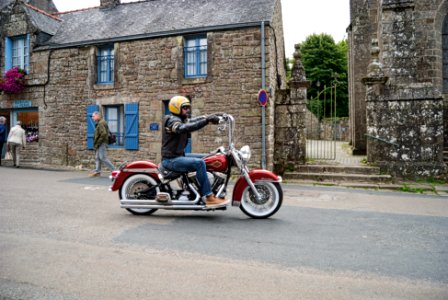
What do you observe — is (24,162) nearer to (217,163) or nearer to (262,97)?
(262,97)

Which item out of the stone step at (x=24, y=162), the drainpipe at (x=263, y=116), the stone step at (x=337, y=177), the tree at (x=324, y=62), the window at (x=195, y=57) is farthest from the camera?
the tree at (x=324, y=62)

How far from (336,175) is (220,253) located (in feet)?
24.4

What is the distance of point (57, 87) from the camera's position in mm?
14602

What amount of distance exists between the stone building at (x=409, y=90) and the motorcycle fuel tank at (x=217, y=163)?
7112 mm

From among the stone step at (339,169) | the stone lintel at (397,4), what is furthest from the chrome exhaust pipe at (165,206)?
the stone lintel at (397,4)

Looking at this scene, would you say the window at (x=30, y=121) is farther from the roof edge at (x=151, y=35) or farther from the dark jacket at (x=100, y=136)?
the dark jacket at (x=100, y=136)

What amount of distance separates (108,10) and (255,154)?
31.6 ft

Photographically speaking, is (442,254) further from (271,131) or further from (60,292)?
(271,131)

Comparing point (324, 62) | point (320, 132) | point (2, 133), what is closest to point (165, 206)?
point (2, 133)

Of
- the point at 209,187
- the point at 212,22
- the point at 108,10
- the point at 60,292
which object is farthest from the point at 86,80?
the point at 60,292

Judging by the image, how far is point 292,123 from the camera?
12.1 m

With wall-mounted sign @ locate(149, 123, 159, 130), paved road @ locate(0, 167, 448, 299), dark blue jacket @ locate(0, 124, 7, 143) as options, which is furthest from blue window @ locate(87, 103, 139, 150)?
paved road @ locate(0, 167, 448, 299)

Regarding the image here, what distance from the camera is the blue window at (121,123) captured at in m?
13.2

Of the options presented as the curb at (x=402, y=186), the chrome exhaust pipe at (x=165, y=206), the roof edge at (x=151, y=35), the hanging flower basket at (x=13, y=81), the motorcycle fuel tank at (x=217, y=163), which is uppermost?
the roof edge at (x=151, y=35)
